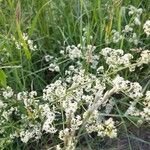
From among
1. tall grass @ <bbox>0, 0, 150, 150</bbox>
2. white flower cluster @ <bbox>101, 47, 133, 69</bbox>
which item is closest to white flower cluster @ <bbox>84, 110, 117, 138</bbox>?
white flower cluster @ <bbox>101, 47, 133, 69</bbox>

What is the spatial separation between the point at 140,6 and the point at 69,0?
0.39 m

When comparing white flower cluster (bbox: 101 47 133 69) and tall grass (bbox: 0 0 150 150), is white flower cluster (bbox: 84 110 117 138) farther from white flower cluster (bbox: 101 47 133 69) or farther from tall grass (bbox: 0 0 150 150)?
tall grass (bbox: 0 0 150 150)

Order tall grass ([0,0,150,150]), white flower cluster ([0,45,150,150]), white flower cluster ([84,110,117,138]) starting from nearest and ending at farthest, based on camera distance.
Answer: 1. white flower cluster ([84,110,117,138])
2. white flower cluster ([0,45,150,150])
3. tall grass ([0,0,150,150])

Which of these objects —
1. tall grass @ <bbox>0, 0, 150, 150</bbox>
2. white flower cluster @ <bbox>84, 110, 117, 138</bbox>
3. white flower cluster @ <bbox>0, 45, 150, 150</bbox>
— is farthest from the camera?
tall grass @ <bbox>0, 0, 150, 150</bbox>

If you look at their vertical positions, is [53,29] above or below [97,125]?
above

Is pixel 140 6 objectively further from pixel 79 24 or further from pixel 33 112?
pixel 33 112

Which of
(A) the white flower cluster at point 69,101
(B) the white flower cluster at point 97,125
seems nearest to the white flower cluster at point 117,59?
(A) the white flower cluster at point 69,101

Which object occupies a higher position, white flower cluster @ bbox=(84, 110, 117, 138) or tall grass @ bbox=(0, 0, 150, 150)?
tall grass @ bbox=(0, 0, 150, 150)

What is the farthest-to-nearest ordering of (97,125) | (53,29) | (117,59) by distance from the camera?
(53,29)
(117,59)
(97,125)

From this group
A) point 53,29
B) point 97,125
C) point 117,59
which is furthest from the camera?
point 53,29

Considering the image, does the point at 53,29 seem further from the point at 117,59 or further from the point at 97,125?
the point at 97,125

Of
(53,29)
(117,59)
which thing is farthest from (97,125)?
(53,29)

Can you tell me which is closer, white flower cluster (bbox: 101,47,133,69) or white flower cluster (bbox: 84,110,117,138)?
white flower cluster (bbox: 84,110,117,138)

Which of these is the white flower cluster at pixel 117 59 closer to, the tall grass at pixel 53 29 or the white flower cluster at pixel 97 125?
the tall grass at pixel 53 29
